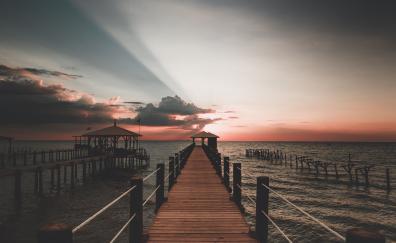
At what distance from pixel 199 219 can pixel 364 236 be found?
15.2 feet

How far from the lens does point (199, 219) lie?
6430mm

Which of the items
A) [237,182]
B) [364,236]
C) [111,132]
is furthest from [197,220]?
[111,132]

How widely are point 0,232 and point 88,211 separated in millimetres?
4749

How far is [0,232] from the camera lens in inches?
519

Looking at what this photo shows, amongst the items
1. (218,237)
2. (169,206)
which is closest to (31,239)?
(169,206)

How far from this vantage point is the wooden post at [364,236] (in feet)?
7.09

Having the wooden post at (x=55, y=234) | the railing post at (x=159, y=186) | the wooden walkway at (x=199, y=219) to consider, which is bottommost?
the wooden walkway at (x=199, y=219)

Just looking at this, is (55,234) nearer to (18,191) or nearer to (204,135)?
(18,191)

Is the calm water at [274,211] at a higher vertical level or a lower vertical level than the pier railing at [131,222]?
lower

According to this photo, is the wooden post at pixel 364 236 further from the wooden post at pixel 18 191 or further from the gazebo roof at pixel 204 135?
the gazebo roof at pixel 204 135

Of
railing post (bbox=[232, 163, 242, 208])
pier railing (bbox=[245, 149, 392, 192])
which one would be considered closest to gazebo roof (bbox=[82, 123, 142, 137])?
pier railing (bbox=[245, 149, 392, 192])

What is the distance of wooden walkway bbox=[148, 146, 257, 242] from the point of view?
5.27 m

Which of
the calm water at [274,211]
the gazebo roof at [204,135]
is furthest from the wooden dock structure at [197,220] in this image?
the gazebo roof at [204,135]

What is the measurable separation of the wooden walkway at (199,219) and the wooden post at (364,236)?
121 inches
